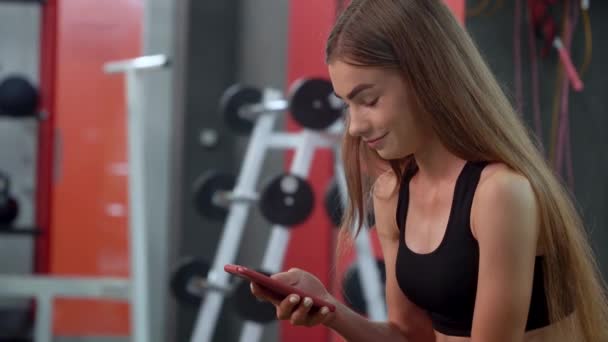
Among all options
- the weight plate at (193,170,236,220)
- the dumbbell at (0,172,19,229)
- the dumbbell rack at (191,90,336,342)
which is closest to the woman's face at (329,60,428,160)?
the dumbbell rack at (191,90,336,342)

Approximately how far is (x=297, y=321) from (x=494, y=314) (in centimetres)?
27

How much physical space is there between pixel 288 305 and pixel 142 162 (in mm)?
2279

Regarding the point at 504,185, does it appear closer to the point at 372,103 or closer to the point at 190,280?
the point at 372,103

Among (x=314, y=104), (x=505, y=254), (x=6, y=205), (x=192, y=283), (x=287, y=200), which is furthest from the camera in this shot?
(x=6, y=205)

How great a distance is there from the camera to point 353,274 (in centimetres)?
291

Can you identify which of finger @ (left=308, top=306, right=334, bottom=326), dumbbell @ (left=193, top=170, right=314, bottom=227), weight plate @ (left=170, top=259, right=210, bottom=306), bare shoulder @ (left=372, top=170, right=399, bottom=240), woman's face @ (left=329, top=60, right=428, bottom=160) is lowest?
weight plate @ (left=170, top=259, right=210, bottom=306)

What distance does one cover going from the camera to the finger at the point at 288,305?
126 centimetres

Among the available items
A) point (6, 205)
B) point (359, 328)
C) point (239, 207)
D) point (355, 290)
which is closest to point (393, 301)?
point (359, 328)

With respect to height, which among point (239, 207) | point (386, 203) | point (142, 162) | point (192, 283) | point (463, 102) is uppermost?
point (463, 102)

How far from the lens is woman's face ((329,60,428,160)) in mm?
1253

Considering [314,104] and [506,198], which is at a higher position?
[506,198]

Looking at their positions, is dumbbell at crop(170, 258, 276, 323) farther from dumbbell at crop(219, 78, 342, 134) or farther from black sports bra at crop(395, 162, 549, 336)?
black sports bra at crop(395, 162, 549, 336)

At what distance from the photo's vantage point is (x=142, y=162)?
11.3 ft

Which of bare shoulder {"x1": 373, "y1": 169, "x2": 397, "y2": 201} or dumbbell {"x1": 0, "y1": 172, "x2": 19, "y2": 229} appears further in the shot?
dumbbell {"x1": 0, "y1": 172, "x2": 19, "y2": 229}
